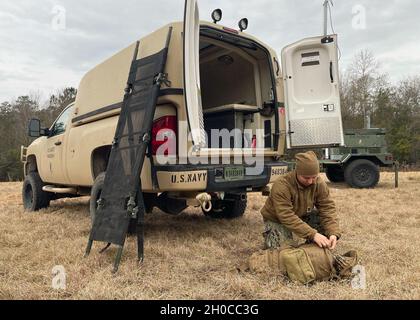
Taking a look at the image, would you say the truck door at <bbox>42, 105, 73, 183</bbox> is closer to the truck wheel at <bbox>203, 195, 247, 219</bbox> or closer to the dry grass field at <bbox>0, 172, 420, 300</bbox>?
the dry grass field at <bbox>0, 172, 420, 300</bbox>

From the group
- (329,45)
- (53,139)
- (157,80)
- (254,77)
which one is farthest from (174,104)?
(53,139)

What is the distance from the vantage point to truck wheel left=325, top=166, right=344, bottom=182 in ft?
38.9

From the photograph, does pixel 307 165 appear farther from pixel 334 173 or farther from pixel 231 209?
pixel 334 173

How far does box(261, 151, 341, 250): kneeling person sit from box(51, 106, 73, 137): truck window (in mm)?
3547

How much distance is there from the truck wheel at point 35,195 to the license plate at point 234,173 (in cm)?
409

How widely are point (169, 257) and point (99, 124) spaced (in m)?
1.91

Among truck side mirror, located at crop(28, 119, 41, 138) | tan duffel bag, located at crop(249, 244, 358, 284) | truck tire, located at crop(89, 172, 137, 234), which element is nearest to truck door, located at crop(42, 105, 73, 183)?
truck side mirror, located at crop(28, 119, 41, 138)

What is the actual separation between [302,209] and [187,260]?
1111mm

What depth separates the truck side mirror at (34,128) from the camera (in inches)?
239

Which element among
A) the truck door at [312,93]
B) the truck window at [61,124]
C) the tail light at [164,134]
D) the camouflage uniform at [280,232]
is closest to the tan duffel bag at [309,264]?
the camouflage uniform at [280,232]

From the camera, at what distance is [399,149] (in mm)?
26250

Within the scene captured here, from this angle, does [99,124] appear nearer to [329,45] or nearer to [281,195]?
[281,195]

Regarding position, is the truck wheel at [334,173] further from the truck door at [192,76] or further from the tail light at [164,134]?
the truck door at [192,76]
